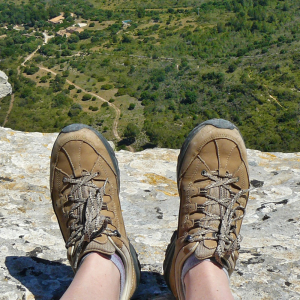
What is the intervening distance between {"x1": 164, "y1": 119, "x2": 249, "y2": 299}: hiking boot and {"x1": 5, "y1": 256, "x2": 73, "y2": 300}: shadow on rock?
443 mm

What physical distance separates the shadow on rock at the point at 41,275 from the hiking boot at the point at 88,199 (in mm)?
131

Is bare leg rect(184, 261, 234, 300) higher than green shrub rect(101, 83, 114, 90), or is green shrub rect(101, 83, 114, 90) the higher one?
bare leg rect(184, 261, 234, 300)

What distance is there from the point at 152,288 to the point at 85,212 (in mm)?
435

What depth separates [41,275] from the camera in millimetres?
1511

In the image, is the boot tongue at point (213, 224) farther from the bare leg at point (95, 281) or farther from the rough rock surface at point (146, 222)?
the bare leg at point (95, 281)

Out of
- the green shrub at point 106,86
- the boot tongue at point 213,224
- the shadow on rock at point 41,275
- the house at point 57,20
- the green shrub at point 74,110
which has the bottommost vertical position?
the green shrub at point 74,110

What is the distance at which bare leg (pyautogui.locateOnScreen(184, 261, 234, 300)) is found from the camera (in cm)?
120

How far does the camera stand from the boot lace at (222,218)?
1409 millimetres

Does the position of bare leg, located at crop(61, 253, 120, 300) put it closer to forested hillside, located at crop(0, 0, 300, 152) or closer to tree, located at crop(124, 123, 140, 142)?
forested hillside, located at crop(0, 0, 300, 152)

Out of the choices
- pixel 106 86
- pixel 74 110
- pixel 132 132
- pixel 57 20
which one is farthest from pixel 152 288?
pixel 57 20

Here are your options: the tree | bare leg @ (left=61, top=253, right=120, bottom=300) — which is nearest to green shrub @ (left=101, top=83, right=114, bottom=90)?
the tree

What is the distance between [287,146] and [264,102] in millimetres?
7780

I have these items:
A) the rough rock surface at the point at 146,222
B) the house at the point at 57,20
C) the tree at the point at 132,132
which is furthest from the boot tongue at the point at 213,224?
the house at the point at 57,20

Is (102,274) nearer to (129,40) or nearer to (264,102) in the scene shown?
(264,102)
